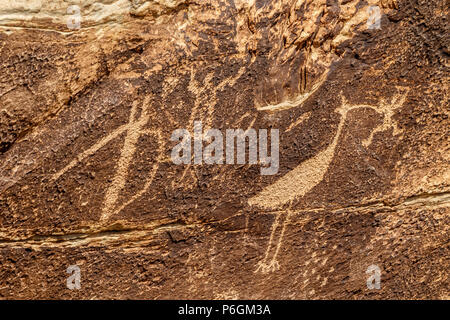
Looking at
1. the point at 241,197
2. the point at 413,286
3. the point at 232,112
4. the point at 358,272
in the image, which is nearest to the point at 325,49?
the point at 232,112

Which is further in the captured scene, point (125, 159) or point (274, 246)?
point (274, 246)

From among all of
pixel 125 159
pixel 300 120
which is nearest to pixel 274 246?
pixel 300 120

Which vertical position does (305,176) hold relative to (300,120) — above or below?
below

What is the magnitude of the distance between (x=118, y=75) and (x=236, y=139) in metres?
0.35

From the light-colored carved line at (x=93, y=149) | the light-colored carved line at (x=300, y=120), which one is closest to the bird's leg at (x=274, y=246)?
the light-colored carved line at (x=300, y=120)

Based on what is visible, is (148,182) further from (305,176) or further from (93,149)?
(305,176)

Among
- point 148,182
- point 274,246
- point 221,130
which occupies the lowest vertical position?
point 274,246

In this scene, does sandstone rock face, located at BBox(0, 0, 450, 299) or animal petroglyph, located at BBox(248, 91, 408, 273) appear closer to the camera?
sandstone rock face, located at BBox(0, 0, 450, 299)

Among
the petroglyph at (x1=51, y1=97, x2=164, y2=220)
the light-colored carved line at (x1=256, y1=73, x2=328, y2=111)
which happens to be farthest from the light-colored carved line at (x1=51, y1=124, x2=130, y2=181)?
the light-colored carved line at (x1=256, y1=73, x2=328, y2=111)

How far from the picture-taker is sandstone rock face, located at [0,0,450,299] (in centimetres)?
115

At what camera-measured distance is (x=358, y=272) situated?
1.46 meters

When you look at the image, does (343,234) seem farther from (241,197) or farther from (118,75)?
(118,75)

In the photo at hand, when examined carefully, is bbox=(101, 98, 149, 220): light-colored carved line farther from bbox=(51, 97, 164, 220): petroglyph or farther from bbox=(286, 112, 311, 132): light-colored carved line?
bbox=(286, 112, 311, 132): light-colored carved line

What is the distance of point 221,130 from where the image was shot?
1249 mm
